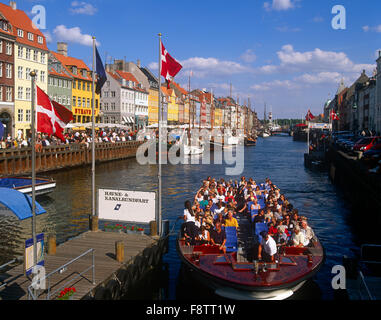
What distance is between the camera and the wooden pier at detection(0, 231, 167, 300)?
12.8m

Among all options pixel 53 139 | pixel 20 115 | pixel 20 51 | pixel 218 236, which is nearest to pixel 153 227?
pixel 218 236

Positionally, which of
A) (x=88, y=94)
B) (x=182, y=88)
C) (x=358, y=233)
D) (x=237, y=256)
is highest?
(x=182, y=88)

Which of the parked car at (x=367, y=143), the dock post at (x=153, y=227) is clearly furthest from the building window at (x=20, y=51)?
the dock post at (x=153, y=227)

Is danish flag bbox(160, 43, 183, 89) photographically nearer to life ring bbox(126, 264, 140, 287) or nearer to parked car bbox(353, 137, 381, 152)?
life ring bbox(126, 264, 140, 287)

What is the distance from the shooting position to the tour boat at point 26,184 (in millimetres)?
28500

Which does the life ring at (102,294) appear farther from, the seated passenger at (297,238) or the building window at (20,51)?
the building window at (20,51)

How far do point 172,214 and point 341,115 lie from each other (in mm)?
144751

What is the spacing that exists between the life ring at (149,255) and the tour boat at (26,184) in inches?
555

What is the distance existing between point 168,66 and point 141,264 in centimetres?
829

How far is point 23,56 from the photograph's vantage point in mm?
60500
